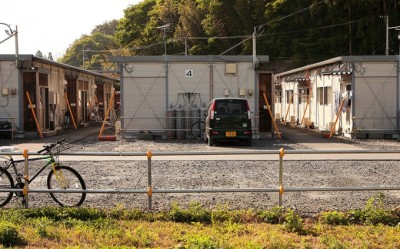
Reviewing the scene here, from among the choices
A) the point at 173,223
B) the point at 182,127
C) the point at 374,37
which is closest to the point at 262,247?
the point at 173,223

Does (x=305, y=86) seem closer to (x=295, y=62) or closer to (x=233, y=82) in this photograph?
(x=233, y=82)

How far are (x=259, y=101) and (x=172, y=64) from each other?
168 inches

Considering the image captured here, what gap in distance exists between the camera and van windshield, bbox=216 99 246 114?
18438 mm

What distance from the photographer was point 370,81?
70.3ft

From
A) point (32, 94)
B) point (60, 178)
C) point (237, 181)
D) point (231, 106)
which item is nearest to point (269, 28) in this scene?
point (32, 94)

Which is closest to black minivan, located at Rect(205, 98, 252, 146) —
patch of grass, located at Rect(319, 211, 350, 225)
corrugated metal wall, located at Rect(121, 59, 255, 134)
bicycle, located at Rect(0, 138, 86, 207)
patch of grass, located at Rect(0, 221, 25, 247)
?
corrugated metal wall, located at Rect(121, 59, 255, 134)

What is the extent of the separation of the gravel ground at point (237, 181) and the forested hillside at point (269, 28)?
22381 mm

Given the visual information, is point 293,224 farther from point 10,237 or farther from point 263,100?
point 263,100

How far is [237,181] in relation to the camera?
1062cm

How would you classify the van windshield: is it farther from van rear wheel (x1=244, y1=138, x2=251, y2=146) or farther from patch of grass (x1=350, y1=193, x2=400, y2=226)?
patch of grass (x1=350, y1=193, x2=400, y2=226)

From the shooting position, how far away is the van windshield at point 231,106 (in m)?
18.4

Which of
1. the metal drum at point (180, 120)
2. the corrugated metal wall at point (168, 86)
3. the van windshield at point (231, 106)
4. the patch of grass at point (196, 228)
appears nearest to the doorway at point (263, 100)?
the corrugated metal wall at point (168, 86)

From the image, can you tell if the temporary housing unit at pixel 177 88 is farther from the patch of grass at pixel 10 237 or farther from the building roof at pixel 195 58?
the patch of grass at pixel 10 237

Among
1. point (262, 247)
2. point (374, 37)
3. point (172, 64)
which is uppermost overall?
point (374, 37)
